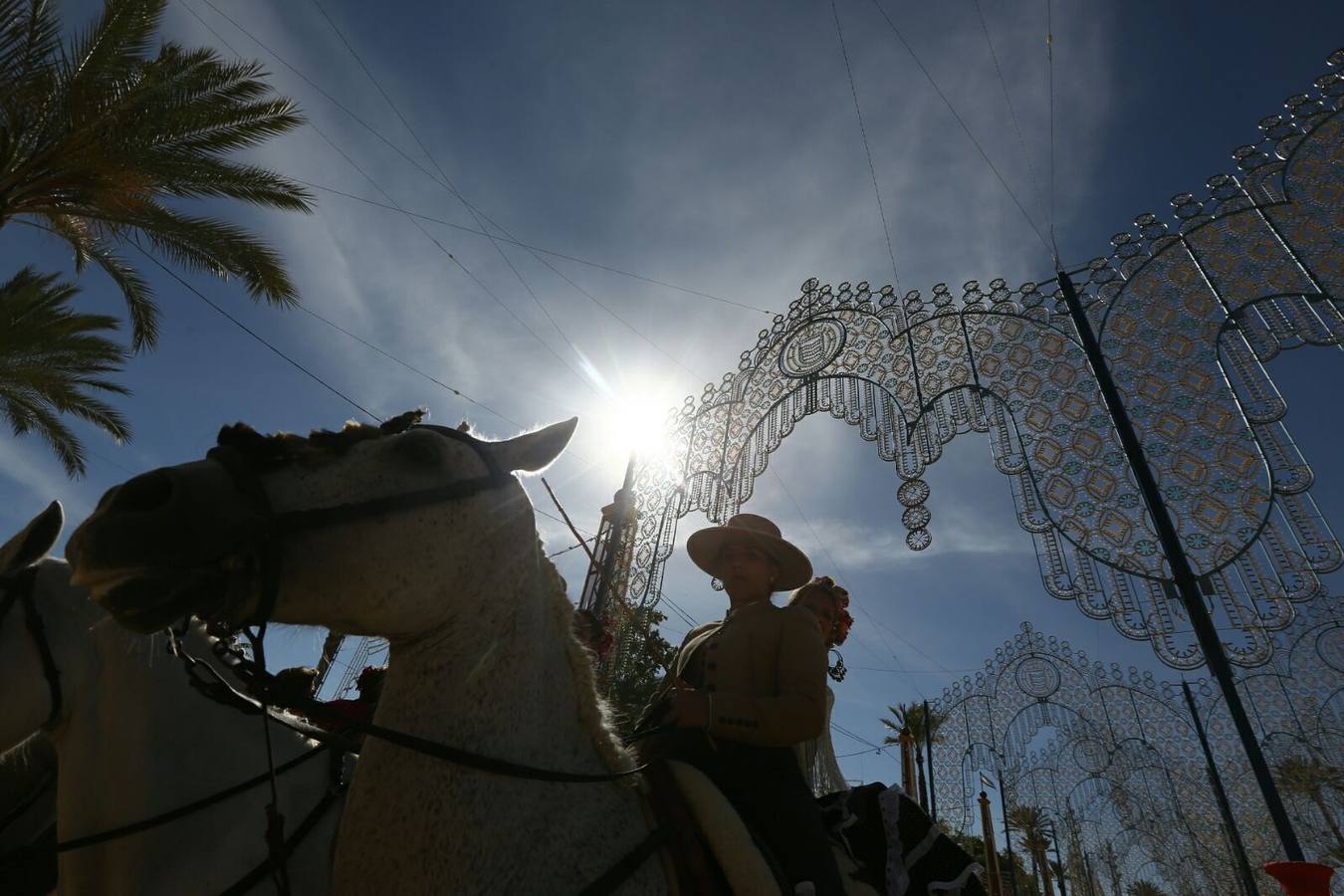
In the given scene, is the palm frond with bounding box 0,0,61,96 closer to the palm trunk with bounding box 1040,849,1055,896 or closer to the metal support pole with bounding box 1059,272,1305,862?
the metal support pole with bounding box 1059,272,1305,862

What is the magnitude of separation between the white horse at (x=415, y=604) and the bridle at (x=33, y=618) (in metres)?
1.57

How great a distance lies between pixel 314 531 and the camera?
4.25ft

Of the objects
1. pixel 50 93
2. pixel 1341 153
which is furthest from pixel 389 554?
pixel 50 93

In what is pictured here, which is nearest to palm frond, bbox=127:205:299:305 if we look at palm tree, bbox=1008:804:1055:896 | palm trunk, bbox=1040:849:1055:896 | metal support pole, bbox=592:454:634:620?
metal support pole, bbox=592:454:634:620

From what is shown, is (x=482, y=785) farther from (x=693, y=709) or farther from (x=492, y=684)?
(x=693, y=709)

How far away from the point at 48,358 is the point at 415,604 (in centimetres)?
1019

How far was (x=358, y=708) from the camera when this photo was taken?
3.10 meters

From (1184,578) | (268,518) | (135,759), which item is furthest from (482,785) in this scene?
(1184,578)

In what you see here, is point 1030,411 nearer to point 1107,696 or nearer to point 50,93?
point 1107,696

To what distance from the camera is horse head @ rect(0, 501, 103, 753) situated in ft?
7.06

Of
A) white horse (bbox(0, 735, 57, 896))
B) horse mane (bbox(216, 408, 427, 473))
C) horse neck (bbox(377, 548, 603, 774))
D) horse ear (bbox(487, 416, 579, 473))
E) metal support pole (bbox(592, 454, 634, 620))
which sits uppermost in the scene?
metal support pole (bbox(592, 454, 634, 620))

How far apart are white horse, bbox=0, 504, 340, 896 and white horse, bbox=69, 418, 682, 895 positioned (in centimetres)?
107

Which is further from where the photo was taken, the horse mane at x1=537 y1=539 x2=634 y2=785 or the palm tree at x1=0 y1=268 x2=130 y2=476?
the palm tree at x1=0 y1=268 x2=130 y2=476

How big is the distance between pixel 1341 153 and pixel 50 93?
35.9 feet
